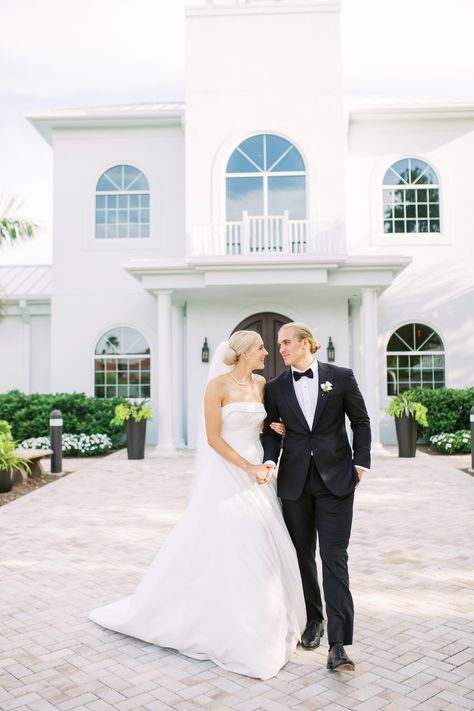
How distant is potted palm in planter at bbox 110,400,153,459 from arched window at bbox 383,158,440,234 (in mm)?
7946

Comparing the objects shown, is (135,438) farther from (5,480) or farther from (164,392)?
(5,480)

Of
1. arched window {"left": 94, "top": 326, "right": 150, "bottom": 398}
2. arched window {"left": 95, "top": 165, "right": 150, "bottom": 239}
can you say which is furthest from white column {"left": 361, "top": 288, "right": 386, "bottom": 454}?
arched window {"left": 95, "top": 165, "right": 150, "bottom": 239}

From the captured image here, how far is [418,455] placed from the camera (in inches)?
536

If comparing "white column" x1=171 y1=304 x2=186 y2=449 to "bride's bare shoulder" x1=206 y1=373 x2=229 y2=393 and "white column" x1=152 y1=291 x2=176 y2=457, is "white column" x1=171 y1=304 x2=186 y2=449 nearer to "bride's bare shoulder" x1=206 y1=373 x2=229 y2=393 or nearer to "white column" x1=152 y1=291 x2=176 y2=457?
"white column" x1=152 y1=291 x2=176 y2=457

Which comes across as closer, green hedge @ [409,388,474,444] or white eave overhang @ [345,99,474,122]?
green hedge @ [409,388,474,444]

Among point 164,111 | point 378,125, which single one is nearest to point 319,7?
point 378,125

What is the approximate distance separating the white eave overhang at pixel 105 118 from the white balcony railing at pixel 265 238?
3.85 meters

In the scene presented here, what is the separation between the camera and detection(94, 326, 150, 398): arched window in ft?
55.1

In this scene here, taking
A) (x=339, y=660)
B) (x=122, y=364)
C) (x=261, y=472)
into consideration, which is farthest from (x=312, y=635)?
(x=122, y=364)

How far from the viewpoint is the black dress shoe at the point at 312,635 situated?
13.3 ft

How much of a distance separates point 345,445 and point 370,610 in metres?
1.49

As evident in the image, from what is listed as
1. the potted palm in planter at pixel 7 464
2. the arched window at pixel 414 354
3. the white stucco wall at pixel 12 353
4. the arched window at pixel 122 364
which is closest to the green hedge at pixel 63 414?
the arched window at pixel 122 364

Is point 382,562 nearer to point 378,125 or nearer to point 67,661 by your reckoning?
point 67,661

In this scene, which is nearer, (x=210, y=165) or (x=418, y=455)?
(x=418, y=455)
